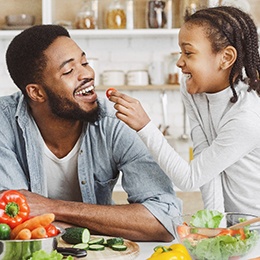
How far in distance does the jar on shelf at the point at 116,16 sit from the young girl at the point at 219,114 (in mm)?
2127

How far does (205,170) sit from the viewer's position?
83.7 inches

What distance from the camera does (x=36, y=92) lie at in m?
2.42

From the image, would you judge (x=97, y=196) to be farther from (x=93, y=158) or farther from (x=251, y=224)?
(x=251, y=224)

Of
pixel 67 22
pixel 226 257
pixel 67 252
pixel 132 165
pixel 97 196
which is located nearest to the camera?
pixel 226 257

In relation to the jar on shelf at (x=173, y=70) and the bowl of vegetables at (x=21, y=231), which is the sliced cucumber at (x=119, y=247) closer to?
the bowl of vegetables at (x=21, y=231)

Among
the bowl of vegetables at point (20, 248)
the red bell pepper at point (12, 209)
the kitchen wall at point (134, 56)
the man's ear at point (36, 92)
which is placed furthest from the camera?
the kitchen wall at point (134, 56)

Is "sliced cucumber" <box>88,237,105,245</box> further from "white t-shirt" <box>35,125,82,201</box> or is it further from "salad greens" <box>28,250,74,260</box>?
"white t-shirt" <box>35,125,82,201</box>

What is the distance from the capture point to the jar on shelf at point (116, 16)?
4.36m

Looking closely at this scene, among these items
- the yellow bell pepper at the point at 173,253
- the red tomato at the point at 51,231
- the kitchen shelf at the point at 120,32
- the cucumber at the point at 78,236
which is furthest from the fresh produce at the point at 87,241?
the kitchen shelf at the point at 120,32

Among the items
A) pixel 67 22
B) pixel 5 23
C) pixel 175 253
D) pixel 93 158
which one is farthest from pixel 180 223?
pixel 5 23

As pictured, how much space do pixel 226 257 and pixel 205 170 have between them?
595 mm

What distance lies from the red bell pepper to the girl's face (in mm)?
763

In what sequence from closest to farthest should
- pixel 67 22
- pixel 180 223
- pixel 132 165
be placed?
pixel 180 223 → pixel 132 165 → pixel 67 22

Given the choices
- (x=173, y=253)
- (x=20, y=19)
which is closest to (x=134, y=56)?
(x=20, y=19)
